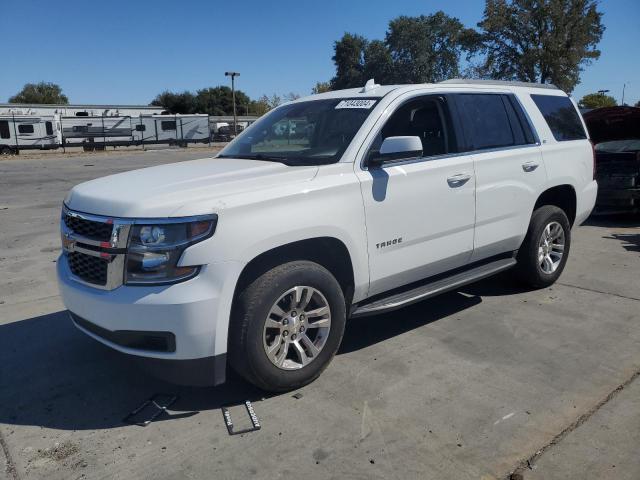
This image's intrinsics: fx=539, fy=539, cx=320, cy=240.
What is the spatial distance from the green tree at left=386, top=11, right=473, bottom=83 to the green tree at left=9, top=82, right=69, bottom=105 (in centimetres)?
5884

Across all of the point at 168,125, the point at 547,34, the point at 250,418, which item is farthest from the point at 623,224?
the point at 168,125

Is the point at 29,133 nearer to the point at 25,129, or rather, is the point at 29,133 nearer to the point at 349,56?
the point at 25,129

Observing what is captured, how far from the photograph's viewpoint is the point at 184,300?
2.88 meters

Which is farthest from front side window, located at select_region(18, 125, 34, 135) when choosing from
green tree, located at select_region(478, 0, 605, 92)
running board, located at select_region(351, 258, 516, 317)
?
running board, located at select_region(351, 258, 516, 317)

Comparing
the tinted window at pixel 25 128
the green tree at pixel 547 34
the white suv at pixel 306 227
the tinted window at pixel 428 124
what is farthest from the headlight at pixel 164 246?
the tinted window at pixel 25 128

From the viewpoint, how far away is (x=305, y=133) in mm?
4262

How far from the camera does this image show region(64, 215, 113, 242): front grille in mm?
3066

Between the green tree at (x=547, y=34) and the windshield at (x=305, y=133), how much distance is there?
35.3 meters

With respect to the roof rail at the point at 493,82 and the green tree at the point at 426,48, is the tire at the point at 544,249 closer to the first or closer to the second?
the roof rail at the point at 493,82

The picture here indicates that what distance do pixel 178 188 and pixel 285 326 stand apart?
1.06 metres

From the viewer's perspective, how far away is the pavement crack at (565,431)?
266 centimetres

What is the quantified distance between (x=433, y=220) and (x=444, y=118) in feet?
3.03

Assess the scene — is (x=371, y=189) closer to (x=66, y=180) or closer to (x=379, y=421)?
(x=379, y=421)

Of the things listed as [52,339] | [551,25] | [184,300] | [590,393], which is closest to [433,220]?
[590,393]
